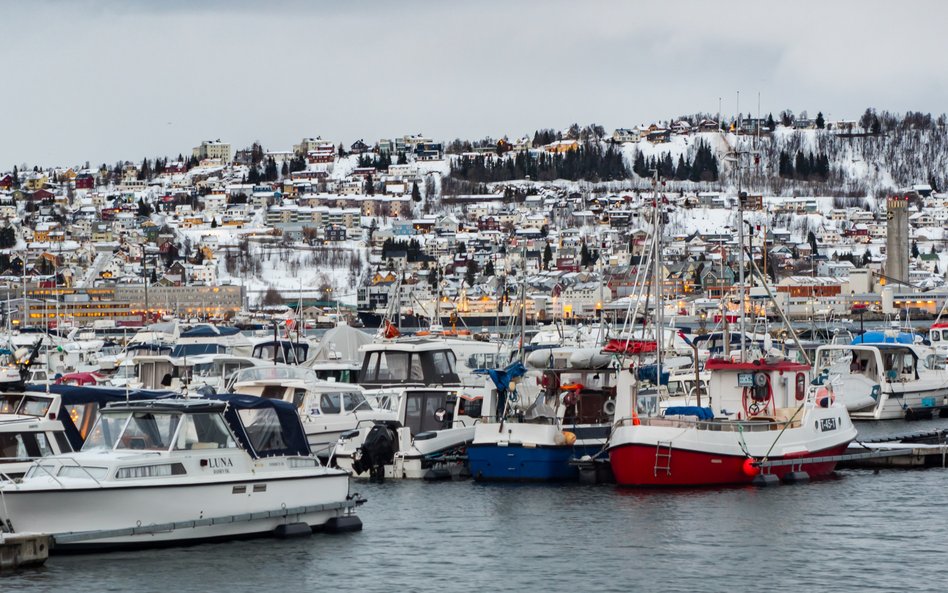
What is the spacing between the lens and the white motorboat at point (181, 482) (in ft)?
56.1

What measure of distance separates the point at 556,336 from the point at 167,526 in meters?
35.5

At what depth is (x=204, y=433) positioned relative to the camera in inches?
712

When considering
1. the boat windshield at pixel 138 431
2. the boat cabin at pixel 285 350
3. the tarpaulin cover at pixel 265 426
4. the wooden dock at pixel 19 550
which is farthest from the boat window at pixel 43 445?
the boat cabin at pixel 285 350

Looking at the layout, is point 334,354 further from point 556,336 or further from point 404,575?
point 404,575

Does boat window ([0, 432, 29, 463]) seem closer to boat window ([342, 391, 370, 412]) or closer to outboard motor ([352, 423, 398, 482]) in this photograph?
outboard motor ([352, 423, 398, 482])

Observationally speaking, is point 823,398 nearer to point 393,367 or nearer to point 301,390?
point 301,390

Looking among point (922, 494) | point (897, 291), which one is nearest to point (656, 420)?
point (922, 494)

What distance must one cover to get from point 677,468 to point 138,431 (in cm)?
789

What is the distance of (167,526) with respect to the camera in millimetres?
17484

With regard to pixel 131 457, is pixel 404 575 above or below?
below

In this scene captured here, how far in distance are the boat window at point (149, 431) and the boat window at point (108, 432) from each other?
0.09 meters

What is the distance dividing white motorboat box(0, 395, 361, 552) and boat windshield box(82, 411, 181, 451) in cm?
1

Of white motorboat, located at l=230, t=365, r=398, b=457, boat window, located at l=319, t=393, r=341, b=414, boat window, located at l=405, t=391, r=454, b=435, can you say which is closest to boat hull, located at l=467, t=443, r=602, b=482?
white motorboat, located at l=230, t=365, r=398, b=457

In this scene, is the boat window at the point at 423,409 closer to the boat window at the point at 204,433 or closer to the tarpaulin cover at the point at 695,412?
the tarpaulin cover at the point at 695,412
